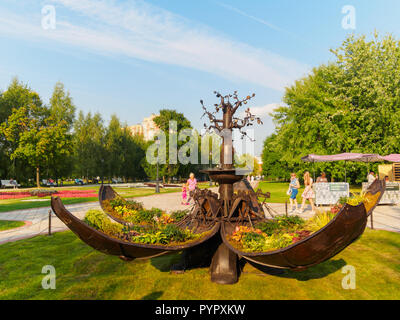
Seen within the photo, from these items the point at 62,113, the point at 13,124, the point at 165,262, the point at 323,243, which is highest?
the point at 62,113

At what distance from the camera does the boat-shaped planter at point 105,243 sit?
387 cm

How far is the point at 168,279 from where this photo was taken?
530 centimetres

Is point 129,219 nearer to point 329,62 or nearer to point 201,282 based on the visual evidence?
point 201,282

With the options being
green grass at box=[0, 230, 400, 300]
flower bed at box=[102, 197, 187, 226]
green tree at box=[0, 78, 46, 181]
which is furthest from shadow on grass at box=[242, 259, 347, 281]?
green tree at box=[0, 78, 46, 181]

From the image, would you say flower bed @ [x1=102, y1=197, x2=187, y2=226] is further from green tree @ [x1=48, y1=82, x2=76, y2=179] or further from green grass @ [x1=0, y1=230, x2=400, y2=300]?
green tree @ [x1=48, y1=82, x2=76, y2=179]

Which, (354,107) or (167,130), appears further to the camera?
(167,130)

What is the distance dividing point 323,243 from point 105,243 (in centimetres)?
314

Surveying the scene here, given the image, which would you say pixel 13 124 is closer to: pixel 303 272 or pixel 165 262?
pixel 165 262

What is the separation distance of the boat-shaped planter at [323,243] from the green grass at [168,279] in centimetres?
100

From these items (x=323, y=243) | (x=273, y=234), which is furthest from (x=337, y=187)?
(x=323, y=243)

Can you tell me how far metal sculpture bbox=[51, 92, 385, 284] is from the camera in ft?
11.4

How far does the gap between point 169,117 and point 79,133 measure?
58.3 ft

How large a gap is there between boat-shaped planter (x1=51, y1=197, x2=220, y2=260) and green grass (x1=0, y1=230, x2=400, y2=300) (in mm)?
909
